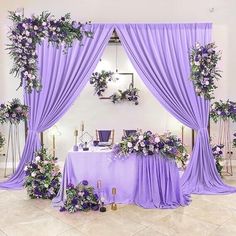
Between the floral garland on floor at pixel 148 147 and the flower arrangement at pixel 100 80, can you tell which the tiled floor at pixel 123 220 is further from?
the flower arrangement at pixel 100 80

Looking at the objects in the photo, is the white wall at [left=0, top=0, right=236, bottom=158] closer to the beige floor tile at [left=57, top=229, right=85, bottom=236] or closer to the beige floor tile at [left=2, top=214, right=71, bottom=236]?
the beige floor tile at [left=2, top=214, right=71, bottom=236]

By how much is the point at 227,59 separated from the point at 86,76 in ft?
9.03

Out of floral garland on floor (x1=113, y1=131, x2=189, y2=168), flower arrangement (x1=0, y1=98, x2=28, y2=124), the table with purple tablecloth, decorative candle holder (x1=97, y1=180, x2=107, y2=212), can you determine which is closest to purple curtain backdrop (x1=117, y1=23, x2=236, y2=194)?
the table with purple tablecloth

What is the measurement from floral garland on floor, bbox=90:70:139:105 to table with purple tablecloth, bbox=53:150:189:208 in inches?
82.4

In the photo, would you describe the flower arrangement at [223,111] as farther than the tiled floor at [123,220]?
Yes

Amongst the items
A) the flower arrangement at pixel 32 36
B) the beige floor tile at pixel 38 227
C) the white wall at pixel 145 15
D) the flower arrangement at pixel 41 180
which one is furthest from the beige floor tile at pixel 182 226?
the flower arrangement at pixel 32 36

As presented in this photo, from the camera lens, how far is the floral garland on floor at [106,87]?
575 centimetres

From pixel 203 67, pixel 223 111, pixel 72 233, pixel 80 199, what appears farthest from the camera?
pixel 223 111

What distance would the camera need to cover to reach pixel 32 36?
13.5 ft

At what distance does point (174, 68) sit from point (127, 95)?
1348mm

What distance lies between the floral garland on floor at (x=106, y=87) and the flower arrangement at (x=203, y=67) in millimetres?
1453

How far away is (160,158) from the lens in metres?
3.92

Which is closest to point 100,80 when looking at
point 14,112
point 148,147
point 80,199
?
point 14,112

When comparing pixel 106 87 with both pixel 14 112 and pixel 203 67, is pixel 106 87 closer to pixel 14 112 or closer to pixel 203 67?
pixel 14 112
